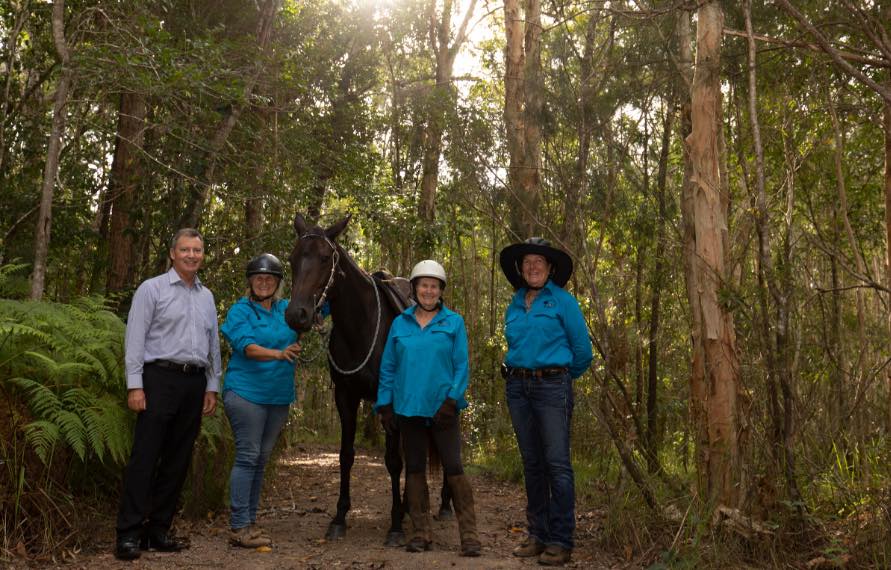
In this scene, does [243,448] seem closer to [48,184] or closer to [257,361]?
[257,361]

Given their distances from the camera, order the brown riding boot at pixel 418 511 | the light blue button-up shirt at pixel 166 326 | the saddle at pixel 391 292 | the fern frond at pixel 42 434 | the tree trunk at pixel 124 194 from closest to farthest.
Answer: the fern frond at pixel 42 434 → the light blue button-up shirt at pixel 166 326 → the brown riding boot at pixel 418 511 → the saddle at pixel 391 292 → the tree trunk at pixel 124 194

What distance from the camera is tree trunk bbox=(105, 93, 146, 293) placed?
9.92 meters

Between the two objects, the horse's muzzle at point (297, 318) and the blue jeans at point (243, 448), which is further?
the blue jeans at point (243, 448)

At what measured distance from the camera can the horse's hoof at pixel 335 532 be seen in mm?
5887

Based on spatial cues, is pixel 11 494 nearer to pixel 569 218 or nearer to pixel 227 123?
pixel 569 218

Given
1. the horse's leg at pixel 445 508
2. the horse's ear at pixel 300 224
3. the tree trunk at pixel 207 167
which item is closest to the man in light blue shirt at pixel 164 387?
the horse's ear at pixel 300 224

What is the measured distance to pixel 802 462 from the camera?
17.2 feet

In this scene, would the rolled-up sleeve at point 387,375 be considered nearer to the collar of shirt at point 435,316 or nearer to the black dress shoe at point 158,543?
the collar of shirt at point 435,316

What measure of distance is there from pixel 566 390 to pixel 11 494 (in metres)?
3.73

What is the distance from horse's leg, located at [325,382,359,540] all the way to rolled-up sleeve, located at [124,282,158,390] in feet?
5.50

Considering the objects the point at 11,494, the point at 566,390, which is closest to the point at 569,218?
the point at 566,390

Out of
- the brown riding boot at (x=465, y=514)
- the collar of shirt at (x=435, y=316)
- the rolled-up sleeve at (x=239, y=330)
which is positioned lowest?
the brown riding boot at (x=465, y=514)

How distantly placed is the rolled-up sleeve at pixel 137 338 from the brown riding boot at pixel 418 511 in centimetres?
201

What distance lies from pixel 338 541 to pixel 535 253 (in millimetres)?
2767
